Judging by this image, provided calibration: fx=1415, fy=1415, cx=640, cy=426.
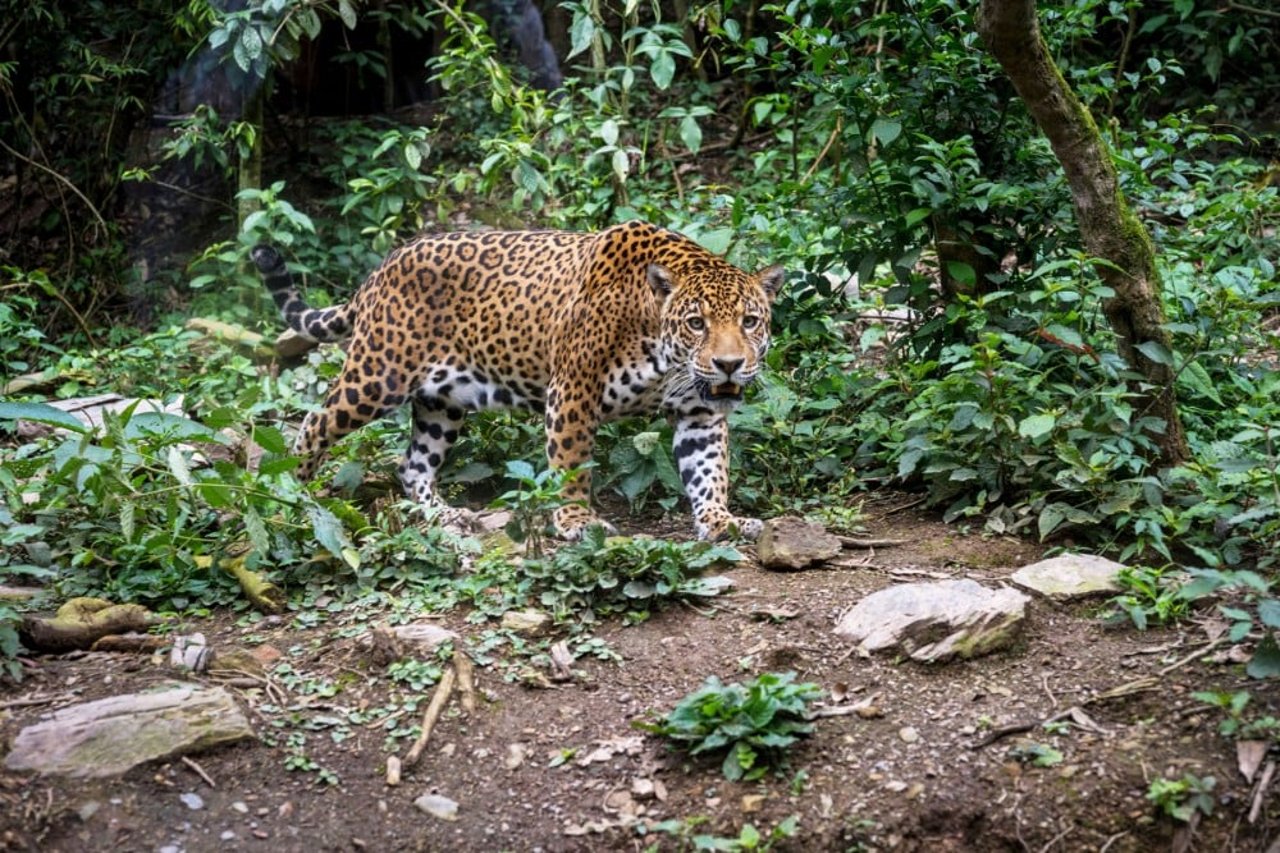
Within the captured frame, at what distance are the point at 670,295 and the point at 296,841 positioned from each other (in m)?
3.45

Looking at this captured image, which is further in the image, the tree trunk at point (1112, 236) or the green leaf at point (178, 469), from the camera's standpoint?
the tree trunk at point (1112, 236)

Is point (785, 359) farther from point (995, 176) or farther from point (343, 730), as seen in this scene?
point (343, 730)

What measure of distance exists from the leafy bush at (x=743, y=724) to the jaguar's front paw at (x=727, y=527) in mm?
1902

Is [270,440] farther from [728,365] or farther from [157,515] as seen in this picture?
[728,365]

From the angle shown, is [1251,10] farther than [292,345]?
Yes

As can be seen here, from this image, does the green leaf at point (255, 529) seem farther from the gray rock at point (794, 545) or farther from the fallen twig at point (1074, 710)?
the fallen twig at point (1074, 710)

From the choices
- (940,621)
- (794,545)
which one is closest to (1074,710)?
(940,621)

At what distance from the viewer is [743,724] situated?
4.80 meters

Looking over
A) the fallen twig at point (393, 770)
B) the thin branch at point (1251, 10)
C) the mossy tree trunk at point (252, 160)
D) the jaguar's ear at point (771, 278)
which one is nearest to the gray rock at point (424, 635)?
the fallen twig at point (393, 770)

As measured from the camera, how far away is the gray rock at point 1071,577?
5656 mm

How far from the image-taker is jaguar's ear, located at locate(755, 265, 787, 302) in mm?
7320

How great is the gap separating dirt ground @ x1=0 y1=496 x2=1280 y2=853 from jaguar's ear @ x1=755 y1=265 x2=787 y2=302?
7.37 feet

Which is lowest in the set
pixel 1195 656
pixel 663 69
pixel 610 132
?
pixel 1195 656

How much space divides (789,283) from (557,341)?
1582 mm
